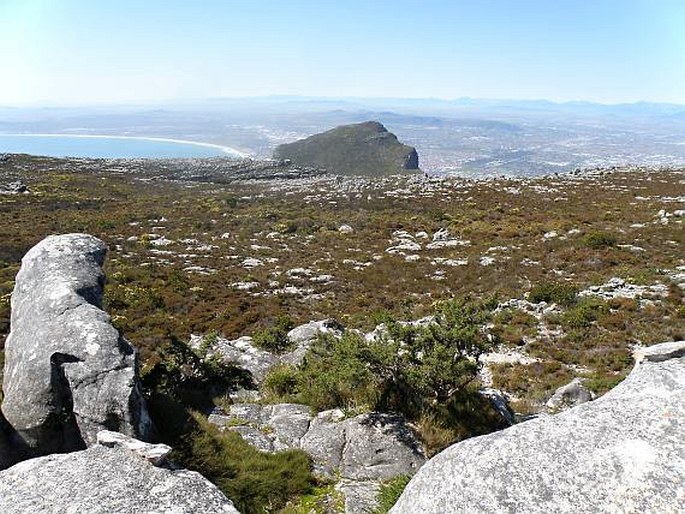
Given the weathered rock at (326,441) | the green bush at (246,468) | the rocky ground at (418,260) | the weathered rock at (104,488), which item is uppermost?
the weathered rock at (104,488)

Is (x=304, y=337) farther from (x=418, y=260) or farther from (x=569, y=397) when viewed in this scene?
(x=418, y=260)

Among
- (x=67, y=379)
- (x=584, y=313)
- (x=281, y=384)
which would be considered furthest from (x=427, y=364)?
(x=584, y=313)

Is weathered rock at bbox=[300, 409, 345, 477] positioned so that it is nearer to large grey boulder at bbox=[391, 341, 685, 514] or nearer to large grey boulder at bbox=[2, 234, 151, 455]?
large grey boulder at bbox=[2, 234, 151, 455]

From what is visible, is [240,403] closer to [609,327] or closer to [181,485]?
[181,485]

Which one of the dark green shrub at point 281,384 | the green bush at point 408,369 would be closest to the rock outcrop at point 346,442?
the green bush at point 408,369

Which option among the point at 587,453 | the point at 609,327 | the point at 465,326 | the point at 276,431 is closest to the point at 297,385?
the point at 276,431

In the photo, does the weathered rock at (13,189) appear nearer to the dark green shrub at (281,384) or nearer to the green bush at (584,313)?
the dark green shrub at (281,384)

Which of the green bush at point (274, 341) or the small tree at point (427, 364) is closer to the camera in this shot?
the small tree at point (427, 364)
